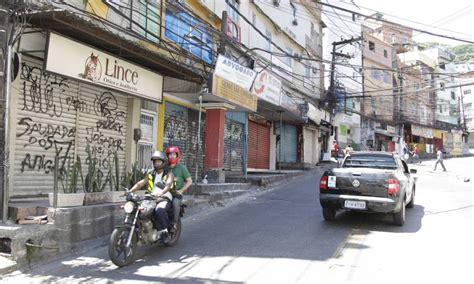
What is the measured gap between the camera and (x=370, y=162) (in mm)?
9922

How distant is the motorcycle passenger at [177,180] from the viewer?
6.77 meters

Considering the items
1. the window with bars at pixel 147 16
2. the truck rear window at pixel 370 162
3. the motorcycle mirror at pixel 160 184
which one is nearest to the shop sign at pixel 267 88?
the window with bars at pixel 147 16

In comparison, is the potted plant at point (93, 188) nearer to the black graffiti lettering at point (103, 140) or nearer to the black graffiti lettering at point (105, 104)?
the black graffiti lettering at point (103, 140)

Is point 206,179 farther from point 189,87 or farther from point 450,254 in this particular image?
point 450,254

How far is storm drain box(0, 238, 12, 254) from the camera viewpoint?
570 cm

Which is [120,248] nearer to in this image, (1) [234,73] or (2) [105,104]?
(2) [105,104]

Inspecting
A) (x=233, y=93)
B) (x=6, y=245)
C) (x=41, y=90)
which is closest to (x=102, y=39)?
(x=41, y=90)

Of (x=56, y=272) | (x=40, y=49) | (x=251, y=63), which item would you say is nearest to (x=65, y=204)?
(x=56, y=272)

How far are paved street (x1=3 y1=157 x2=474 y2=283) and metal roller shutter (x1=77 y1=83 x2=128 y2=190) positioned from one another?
2.89 metres

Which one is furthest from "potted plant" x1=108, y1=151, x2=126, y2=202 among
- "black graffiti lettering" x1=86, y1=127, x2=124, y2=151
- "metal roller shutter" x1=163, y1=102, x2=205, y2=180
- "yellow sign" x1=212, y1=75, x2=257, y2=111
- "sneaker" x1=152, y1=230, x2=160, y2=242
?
"yellow sign" x1=212, y1=75, x2=257, y2=111

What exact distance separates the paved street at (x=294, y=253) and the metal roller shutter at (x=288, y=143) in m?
15.3

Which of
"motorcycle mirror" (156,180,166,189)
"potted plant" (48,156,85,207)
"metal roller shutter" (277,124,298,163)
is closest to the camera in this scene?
"motorcycle mirror" (156,180,166,189)

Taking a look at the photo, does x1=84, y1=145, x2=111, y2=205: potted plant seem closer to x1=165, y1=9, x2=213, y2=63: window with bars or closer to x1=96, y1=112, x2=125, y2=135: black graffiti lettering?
x1=96, y1=112, x2=125, y2=135: black graffiti lettering

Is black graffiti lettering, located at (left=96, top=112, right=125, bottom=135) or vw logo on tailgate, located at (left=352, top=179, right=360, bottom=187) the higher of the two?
black graffiti lettering, located at (left=96, top=112, right=125, bottom=135)
